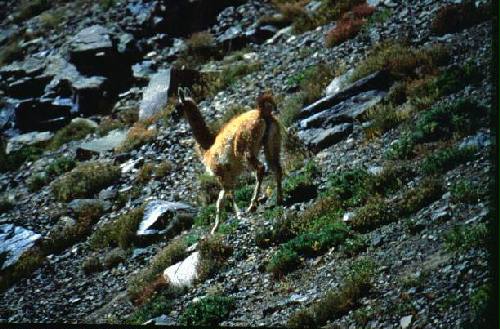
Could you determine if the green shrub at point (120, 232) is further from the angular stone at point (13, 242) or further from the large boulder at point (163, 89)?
the large boulder at point (163, 89)

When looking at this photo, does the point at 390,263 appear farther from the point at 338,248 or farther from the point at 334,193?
the point at 334,193

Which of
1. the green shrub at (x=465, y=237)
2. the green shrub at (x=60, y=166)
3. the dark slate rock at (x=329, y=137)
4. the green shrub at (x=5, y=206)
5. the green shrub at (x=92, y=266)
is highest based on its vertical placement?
the green shrub at (x=465, y=237)

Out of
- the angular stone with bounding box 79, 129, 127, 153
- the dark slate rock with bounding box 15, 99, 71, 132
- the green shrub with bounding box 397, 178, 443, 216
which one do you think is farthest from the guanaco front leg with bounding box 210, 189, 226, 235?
the dark slate rock with bounding box 15, 99, 71, 132

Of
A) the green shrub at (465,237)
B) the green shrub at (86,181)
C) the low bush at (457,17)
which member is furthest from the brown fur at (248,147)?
the low bush at (457,17)

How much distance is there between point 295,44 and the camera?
21.9 m

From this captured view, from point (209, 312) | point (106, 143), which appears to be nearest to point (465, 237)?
point (209, 312)

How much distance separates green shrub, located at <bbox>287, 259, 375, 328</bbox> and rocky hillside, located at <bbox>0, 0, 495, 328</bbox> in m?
0.03

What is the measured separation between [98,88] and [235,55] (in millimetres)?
5347

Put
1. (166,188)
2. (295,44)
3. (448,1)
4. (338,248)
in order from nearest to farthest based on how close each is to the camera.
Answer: (338,248) → (166,188) → (448,1) → (295,44)

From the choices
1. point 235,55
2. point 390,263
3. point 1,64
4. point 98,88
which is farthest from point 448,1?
point 1,64

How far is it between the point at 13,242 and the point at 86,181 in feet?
8.56

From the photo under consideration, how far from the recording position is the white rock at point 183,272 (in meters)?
12.5

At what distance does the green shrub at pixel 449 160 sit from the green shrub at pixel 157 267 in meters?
4.93

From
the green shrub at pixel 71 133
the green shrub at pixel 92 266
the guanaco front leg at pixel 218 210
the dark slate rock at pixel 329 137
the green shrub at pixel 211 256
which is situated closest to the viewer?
the green shrub at pixel 211 256
